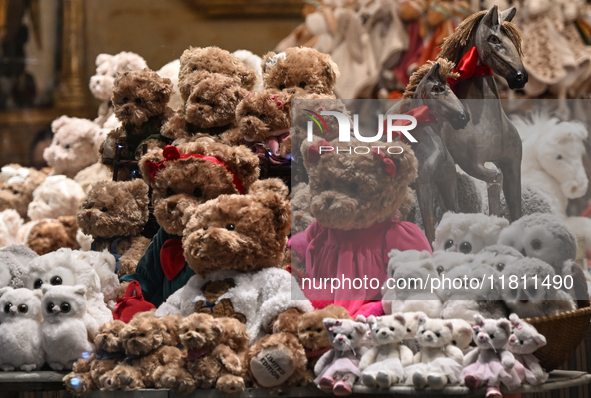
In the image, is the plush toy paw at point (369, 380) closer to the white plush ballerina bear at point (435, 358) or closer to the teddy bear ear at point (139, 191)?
the white plush ballerina bear at point (435, 358)

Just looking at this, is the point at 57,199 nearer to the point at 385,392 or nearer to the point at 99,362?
the point at 99,362

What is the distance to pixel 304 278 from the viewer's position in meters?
1.77

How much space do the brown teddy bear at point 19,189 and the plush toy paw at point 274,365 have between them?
Result: 2.49 m

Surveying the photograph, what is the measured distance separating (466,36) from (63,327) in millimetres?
1413

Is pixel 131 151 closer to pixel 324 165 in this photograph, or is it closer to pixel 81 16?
pixel 324 165

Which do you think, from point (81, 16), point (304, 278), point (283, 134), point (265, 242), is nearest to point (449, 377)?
point (304, 278)

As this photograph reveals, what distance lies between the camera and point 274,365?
61.2 inches

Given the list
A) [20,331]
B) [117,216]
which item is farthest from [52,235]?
[20,331]

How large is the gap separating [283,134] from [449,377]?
44.5 inches

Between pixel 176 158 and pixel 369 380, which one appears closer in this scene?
pixel 369 380

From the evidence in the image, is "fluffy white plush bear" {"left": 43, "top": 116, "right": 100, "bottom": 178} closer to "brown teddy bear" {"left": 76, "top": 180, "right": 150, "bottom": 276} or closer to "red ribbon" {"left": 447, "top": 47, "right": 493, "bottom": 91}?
"brown teddy bear" {"left": 76, "top": 180, "right": 150, "bottom": 276}

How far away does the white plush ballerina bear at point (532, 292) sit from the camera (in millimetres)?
1639

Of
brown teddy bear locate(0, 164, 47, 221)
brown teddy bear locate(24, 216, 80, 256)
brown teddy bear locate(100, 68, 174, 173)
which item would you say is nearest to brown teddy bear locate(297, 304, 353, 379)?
brown teddy bear locate(100, 68, 174, 173)

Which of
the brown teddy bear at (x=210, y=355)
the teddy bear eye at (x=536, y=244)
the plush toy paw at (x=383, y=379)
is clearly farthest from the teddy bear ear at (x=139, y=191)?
the teddy bear eye at (x=536, y=244)
